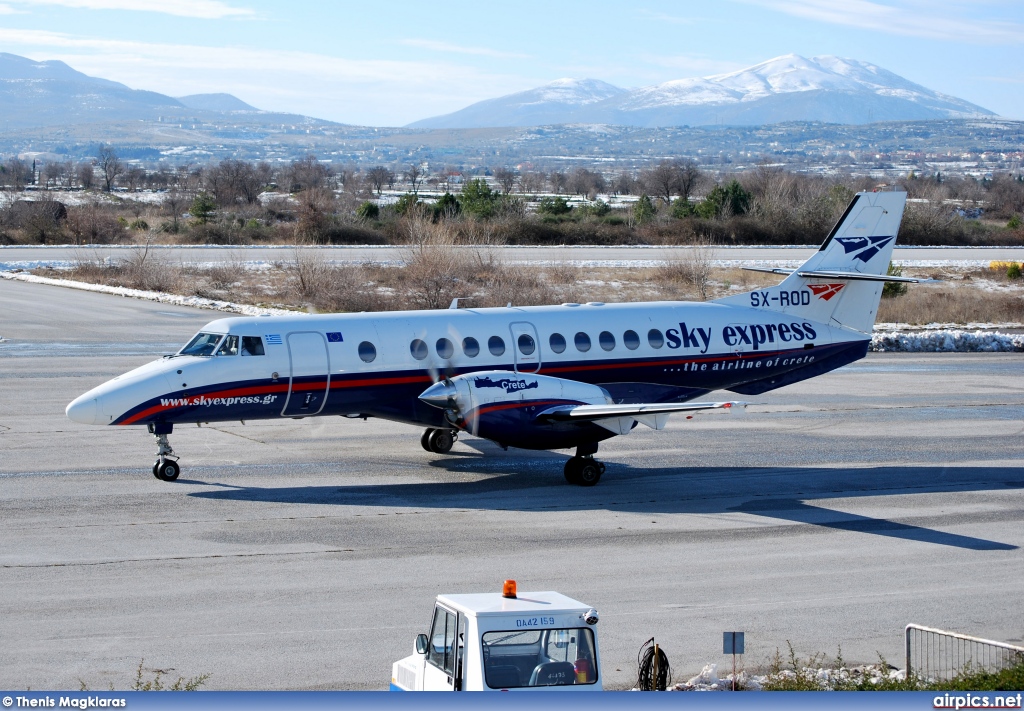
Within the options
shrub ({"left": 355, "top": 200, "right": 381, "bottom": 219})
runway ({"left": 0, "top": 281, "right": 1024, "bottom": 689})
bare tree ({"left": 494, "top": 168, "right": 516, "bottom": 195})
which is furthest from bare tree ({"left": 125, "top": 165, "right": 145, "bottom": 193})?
runway ({"left": 0, "top": 281, "right": 1024, "bottom": 689})

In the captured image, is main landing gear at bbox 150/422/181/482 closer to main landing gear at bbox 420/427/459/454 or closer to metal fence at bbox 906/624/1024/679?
main landing gear at bbox 420/427/459/454

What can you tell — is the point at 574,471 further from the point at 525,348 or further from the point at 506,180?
the point at 506,180

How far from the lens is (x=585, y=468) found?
19.4 metres

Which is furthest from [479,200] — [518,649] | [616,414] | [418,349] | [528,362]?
[518,649]

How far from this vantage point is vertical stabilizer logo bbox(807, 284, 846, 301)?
2350 cm

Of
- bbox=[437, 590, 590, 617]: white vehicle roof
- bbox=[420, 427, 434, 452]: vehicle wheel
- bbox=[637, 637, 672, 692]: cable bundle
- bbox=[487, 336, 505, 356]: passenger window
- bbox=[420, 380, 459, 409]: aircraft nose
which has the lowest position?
bbox=[420, 427, 434, 452]: vehicle wheel

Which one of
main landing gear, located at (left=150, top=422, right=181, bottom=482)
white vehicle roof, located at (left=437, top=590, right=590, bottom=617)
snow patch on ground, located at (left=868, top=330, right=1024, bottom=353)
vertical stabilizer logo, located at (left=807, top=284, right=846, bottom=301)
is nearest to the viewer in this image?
white vehicle roof, located at (left=437, top=590, right=590, bottom=617)

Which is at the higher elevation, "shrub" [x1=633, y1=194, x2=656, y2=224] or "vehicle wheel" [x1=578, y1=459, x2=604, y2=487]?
"shrub" [x1=633, y1=194, x2=656, y2=224]

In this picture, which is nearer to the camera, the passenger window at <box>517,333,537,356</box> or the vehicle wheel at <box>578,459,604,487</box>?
the vehicle wheel at <box>578,459,604,487</box>

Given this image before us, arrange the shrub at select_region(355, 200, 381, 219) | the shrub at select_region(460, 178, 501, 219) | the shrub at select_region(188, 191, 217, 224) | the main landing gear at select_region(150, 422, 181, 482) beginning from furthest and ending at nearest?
1. the shrub at select_region(355, 200, 381, 219)
2. the shrub at select_region(188, 191, 217, 224)
3. the shrub at select_region(460, 178, 501, 219)
4. the main landing gear at select_region(150, 422, 181, 482)

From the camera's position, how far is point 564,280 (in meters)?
50.9

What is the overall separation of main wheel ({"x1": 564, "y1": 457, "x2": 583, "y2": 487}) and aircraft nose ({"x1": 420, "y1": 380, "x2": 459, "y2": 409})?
8.03 ft

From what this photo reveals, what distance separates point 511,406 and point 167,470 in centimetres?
604

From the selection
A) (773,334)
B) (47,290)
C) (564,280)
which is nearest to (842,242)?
(773,334)
